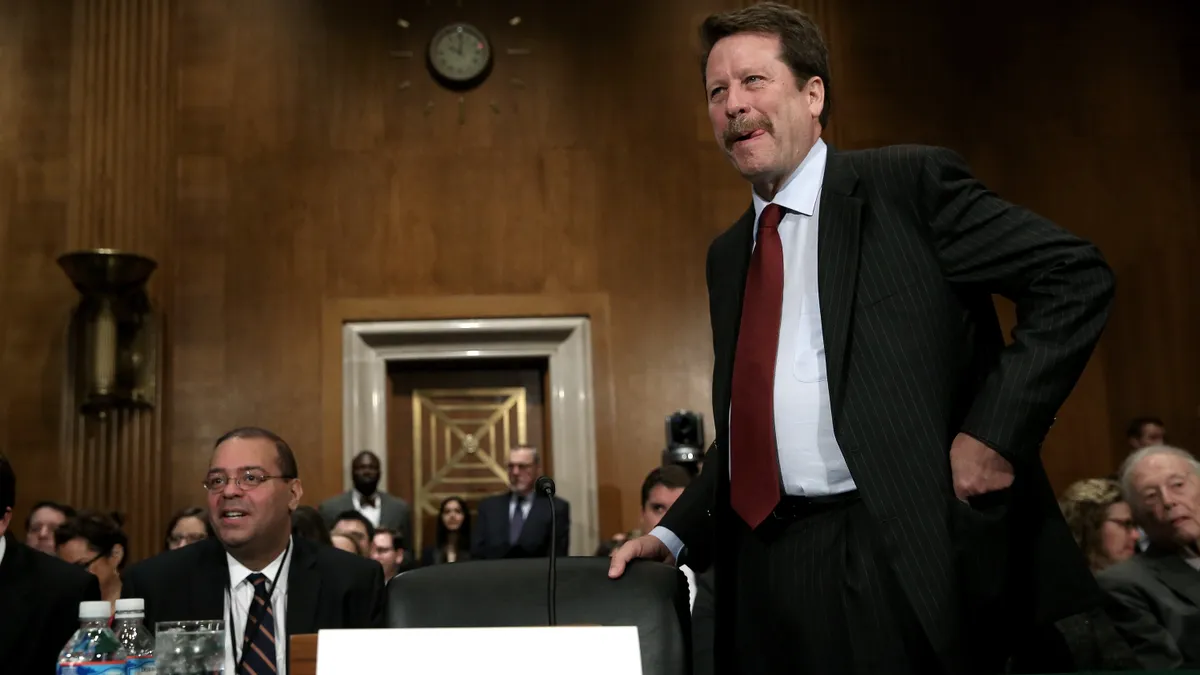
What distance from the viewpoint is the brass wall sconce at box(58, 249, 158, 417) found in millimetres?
7336

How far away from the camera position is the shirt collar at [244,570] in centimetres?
313

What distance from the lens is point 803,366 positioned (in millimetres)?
1846

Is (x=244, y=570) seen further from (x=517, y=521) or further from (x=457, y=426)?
(x=457, y=426)

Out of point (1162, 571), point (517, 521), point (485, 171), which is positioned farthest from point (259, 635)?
point (485, 171)

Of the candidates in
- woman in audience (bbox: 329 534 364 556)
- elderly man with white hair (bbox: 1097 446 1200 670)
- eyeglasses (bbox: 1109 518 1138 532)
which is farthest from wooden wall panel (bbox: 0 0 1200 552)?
elderly man with white hair (bbox: 1097 446 1200 670)

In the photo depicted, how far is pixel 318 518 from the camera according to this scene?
513cm

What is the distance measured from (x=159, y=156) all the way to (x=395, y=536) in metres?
3.41

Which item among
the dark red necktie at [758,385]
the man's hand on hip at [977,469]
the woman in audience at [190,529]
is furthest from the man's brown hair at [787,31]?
the woman in audience at [190,529]

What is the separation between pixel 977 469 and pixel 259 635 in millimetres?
1811

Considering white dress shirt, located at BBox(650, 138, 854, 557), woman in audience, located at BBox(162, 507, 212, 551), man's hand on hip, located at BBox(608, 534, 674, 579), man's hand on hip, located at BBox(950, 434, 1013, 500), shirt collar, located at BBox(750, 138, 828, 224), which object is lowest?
woman in audience, located at BBox(162, 507, 212, 551)

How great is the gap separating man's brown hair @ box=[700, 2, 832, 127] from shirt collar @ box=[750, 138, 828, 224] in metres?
0.12

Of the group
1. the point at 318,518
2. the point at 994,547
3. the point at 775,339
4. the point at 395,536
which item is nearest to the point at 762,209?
the point at 775,339

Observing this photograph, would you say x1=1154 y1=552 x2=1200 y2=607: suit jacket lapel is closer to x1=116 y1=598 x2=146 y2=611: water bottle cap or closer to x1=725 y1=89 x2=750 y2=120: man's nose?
x1=725 y1=89 x2=750 y2=120: man's nose

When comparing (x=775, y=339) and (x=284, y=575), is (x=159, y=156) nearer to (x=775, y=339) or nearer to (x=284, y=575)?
(x=284, y=575)
